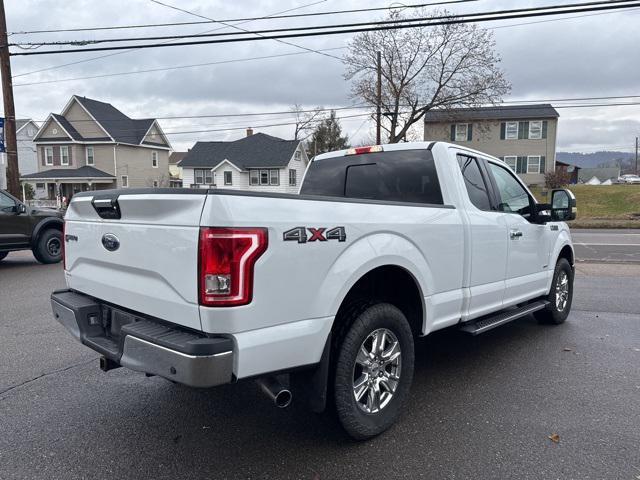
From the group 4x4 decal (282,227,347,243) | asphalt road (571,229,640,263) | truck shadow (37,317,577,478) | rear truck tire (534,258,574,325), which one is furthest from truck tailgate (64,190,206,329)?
asphalt road (571,229,640,263)

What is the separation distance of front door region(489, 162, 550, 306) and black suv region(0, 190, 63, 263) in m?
9.75

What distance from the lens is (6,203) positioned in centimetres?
1034

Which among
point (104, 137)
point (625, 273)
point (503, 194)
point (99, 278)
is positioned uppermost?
point (104, 137)

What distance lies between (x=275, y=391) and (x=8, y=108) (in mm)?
16079

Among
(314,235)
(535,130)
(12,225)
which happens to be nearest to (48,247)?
(12,225)

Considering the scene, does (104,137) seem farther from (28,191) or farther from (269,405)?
(269,405)

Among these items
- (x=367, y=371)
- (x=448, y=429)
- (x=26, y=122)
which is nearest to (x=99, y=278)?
(x=367, y=371)

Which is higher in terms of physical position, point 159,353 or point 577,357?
point 159,353

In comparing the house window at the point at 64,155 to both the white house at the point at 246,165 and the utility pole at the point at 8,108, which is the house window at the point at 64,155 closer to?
the white house at the point at 246,165

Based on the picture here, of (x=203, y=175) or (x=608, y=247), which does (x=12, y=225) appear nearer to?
(x=608, y=247)

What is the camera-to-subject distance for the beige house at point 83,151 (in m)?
40.3

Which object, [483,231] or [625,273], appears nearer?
[483,231]

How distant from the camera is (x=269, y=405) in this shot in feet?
12.3

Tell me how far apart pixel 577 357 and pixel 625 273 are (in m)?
6.05
